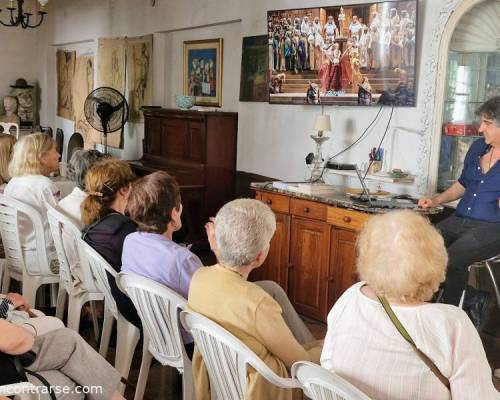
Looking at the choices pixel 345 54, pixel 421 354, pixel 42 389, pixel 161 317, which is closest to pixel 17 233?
pixel 161 317

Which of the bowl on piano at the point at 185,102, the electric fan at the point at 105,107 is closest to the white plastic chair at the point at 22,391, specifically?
the bowl on piano at the point at 185,102

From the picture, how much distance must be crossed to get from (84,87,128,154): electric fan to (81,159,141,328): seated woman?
182 inches

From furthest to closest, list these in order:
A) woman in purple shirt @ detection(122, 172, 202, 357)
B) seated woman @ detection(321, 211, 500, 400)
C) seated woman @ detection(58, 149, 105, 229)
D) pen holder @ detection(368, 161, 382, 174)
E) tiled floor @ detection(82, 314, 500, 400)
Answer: pen holder @ detection(368, 161, 382, 174), seated woman @ detection(58, 149, 105, 229), tiled floor @ detection(82, 314, 500, 400), woman in purple shirt @ detection(122, 172, 202, 357), seated woman @ detection(321, 211, 500, 400)

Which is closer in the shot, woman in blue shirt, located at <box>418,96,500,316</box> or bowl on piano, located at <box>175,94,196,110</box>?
woman in blue shirt, located at <box>418,96,500,316</box>

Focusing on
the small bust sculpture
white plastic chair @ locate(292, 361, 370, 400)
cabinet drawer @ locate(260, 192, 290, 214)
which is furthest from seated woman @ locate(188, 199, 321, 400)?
the small bust sculpture

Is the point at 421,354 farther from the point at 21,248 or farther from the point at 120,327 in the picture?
the point at 21,248

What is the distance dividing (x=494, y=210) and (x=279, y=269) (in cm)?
164

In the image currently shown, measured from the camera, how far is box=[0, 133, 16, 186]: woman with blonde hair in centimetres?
466

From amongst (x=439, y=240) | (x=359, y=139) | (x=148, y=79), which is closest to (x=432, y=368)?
(x=439, y=240)

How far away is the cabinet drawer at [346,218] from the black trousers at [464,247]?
510mm

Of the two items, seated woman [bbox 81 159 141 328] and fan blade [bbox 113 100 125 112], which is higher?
fan blade [bbox 113 100 125 112]

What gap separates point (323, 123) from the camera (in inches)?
187

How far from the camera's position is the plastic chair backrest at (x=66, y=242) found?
3.34 meters

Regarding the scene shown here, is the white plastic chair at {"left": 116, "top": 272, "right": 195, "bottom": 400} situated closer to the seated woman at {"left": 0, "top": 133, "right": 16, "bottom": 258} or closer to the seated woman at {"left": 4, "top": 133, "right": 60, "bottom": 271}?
the seated woman at {"left": 4, "top": 133, "right": 60, "bottom": 271}
